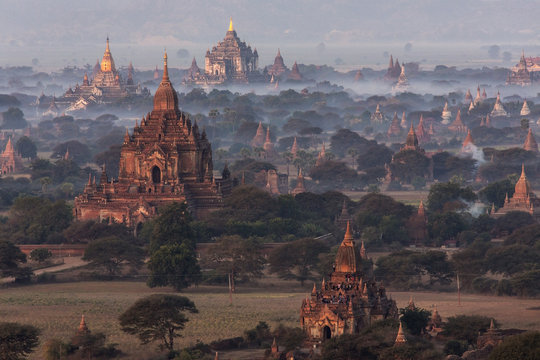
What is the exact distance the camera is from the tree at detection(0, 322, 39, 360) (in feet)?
229

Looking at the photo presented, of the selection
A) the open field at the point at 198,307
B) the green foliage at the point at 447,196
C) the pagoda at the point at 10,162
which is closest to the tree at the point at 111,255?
the open field at the point at 198,307

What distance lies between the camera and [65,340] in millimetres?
75750

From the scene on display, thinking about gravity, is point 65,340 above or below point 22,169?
below

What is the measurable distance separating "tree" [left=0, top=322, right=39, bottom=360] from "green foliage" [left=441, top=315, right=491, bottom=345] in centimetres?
1701

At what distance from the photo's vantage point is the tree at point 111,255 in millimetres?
97062

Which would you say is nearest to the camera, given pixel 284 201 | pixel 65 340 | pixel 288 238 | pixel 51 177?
pixel 65 340

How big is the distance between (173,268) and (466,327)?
2200cm

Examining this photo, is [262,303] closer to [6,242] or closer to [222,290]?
[222,290]

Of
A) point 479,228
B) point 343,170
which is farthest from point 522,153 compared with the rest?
point 479,228

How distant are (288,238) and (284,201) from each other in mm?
7656

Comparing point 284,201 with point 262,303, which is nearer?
point 262,303

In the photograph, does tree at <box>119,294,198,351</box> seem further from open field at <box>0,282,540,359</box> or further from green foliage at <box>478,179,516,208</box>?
green foliage at <box>478,179,516,208</box>

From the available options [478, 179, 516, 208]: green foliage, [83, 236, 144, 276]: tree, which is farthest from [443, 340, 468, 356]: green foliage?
[478, 179, 516, 208]: green foliage

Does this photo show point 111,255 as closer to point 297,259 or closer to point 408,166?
point 297,259
